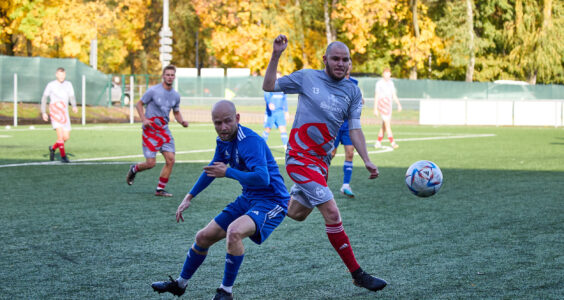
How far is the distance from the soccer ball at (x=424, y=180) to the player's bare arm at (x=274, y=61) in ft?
6.06

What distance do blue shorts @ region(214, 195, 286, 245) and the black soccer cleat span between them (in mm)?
795

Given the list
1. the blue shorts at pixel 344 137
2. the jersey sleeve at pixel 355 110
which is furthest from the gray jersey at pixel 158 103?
the jersey sleeve at pixel 355 110

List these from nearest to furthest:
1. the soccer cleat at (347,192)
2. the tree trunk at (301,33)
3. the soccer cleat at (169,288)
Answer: the soccer cleat at (169,288) < the soccer cleat at (347,192) < the tree trunk at (301,33)

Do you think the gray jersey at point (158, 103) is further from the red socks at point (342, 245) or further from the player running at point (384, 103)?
the player running at point (384, 103)

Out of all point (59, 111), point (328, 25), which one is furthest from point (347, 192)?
point (328, 25)

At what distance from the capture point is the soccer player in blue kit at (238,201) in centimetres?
494

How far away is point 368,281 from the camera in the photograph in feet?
17.7

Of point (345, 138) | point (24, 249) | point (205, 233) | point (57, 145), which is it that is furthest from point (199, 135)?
point (205, 233)

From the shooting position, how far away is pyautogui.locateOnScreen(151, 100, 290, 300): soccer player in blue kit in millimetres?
4941

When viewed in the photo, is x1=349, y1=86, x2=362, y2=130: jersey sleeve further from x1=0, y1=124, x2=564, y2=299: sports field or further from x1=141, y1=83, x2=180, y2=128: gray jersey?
x1=141, y1=83, x2=180, y2=128: gray jersey

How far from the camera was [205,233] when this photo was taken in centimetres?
513

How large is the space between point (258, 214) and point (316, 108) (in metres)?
1.29

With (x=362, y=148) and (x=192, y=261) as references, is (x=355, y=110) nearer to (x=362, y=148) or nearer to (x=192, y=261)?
(x=362, y=148)

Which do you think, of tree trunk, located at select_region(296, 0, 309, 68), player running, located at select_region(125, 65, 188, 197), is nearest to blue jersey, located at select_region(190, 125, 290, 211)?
player running, located at select_region(125, 65, 188, 197)
